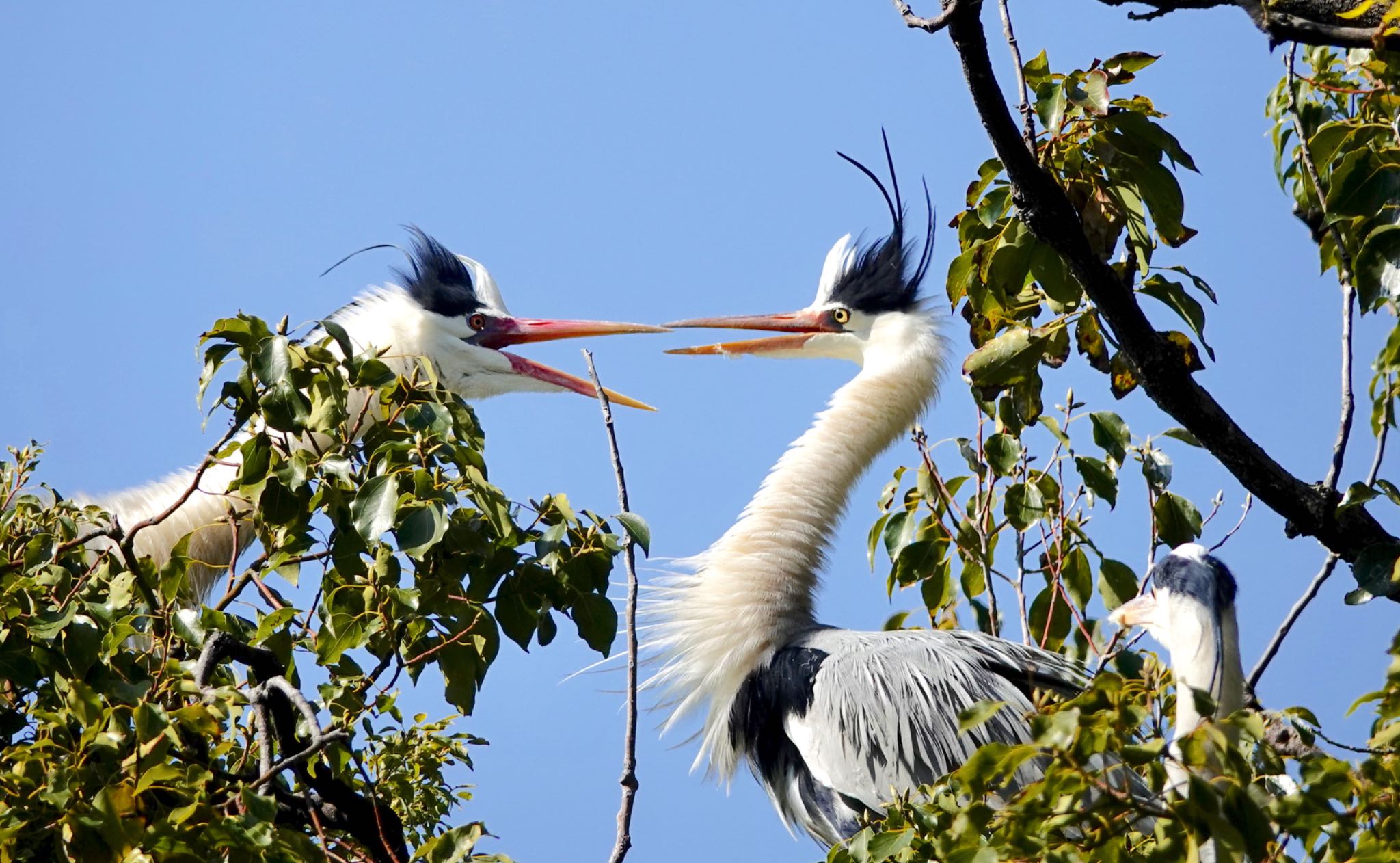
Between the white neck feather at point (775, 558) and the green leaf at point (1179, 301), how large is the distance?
1.96 meters

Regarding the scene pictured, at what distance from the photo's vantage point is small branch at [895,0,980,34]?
182 cm

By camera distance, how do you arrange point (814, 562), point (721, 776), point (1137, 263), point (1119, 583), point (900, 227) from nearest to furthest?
point (1137, 263), point (1119, 583), point (721, 776), point (814, 562), point (900, 227)

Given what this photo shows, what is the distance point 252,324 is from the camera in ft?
7.11

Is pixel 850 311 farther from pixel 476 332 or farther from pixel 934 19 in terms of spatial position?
pixel 934 19

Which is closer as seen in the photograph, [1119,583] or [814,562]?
[1119,583]

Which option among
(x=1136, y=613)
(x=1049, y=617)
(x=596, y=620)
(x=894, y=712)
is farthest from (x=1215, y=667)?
(x=894, y=712)

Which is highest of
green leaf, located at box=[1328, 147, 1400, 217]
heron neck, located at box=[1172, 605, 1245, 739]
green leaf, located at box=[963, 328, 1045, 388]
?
green leaf, located at box=[1328, 147, 1400, 217]

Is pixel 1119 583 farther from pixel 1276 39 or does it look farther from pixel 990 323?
pixel 1276 39

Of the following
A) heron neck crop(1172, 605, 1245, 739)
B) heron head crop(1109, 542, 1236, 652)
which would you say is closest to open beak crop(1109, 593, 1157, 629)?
heron head crop(1109, 542, 1236, 652)

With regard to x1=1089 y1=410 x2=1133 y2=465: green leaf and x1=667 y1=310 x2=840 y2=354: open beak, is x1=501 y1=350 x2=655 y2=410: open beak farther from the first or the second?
x1=1089 y1=410 x2=1133 y2=465: green leaf

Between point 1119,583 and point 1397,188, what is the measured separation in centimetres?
108

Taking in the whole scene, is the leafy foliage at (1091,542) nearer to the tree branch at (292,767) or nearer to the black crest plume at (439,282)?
the tree branch at (292,767)

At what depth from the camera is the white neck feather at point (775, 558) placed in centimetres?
398

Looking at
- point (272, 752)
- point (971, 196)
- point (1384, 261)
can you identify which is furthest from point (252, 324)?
point (1384, 261)
